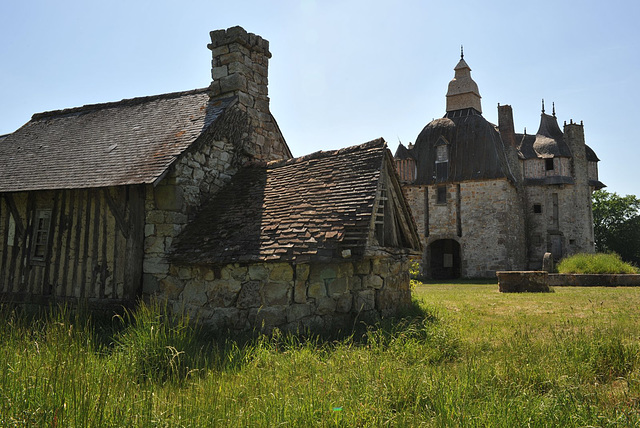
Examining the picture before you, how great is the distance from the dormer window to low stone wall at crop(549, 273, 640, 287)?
10031 mm

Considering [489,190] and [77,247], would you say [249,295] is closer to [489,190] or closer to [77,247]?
[77,247]

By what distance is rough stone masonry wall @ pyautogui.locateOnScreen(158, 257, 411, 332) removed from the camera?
7.32m

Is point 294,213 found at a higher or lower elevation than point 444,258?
higher

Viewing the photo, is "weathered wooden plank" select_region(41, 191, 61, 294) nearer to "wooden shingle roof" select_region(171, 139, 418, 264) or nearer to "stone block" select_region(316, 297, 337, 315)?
"wooden shingle roof" select_region(171, 139, 418, 264)

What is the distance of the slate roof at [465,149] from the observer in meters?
25.1

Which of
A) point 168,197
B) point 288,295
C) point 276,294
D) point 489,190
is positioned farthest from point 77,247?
point 489,190

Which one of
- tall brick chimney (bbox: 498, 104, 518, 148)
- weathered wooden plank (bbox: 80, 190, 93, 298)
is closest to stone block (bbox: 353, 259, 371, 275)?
weathered wooden plank (bbox: 80, 190, 93, 298)

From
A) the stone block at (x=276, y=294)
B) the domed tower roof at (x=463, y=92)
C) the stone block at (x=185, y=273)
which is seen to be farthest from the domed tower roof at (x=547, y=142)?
the stone block at (x=185, y=273)

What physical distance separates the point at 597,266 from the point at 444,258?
10599mm

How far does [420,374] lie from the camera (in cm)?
467

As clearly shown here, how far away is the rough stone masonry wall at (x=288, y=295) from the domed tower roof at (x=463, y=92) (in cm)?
2286

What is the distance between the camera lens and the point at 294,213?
8.07m

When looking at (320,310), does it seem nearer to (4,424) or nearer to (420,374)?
(420,374)

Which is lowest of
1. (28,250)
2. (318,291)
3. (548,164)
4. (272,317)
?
(272,317)
